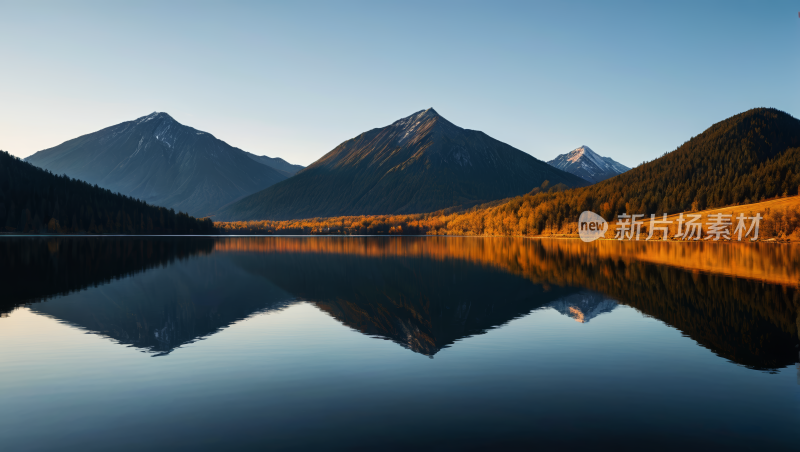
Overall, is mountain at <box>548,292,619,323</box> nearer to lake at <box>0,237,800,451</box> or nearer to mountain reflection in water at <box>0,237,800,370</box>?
mountain reflection in water at <box>0,237,800,370</box>

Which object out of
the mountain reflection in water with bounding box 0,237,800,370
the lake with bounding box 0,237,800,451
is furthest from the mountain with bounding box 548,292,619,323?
the lake with bounding box 0,237,800,451

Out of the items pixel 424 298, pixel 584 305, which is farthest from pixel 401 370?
pixel 424 298

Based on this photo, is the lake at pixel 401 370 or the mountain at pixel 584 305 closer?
the lake at pixel 401 370

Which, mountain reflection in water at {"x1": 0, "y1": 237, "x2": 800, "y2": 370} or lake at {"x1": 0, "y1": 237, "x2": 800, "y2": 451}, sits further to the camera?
mountain reflection in water at {"x1": 0, "y1": 237, "x2": 800, "y2": 370}

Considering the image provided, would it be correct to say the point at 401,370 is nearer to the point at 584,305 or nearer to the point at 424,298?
the point at 584,305

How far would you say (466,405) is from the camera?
1493cm

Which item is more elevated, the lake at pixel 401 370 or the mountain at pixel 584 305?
the lake at pixel 401 370

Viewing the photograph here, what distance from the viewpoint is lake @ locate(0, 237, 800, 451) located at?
42.5 feet

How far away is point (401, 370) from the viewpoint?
1906 centimetres

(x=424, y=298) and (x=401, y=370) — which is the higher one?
(x=401, y=370)

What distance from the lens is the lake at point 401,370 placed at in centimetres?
1297

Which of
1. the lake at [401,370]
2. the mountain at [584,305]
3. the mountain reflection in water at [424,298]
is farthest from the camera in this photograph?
the mountain at [584,305]

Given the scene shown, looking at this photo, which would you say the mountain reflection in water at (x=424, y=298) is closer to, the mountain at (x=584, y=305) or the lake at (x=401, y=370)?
the mountain at (x=584, y=305)

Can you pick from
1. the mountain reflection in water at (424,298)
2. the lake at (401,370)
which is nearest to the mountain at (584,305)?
the mountain reflection in water at (424,298)
